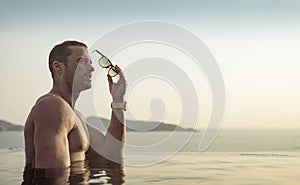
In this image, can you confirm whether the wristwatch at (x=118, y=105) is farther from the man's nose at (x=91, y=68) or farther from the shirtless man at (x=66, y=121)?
the man's nose at (x=91, y=68)

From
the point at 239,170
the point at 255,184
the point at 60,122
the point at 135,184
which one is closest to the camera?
the point at 60,122

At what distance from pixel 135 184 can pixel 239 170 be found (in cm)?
124

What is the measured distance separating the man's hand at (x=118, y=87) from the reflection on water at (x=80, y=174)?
0.46 m

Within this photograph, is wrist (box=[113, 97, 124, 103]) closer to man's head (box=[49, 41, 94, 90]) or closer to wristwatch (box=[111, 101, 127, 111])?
wristwatch (box=[111, 101, 127, 111])

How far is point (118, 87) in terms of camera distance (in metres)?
3.28

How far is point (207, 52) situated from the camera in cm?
358

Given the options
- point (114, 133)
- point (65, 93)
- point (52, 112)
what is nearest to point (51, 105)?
point (52, 112)

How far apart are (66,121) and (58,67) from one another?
1.12 ft

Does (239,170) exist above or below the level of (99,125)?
below

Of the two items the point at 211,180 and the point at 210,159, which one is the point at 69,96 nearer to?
the point at 211,180

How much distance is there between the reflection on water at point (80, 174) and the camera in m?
2.88

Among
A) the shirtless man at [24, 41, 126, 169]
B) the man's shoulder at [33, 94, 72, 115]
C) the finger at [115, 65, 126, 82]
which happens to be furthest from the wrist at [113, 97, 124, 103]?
the man's shoulder at [33, 94, 72, 115]

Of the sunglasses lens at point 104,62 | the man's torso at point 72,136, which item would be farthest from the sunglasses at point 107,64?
the man's torso at point 72,136

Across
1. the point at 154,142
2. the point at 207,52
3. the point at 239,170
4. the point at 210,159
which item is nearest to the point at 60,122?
the point at 154,142
